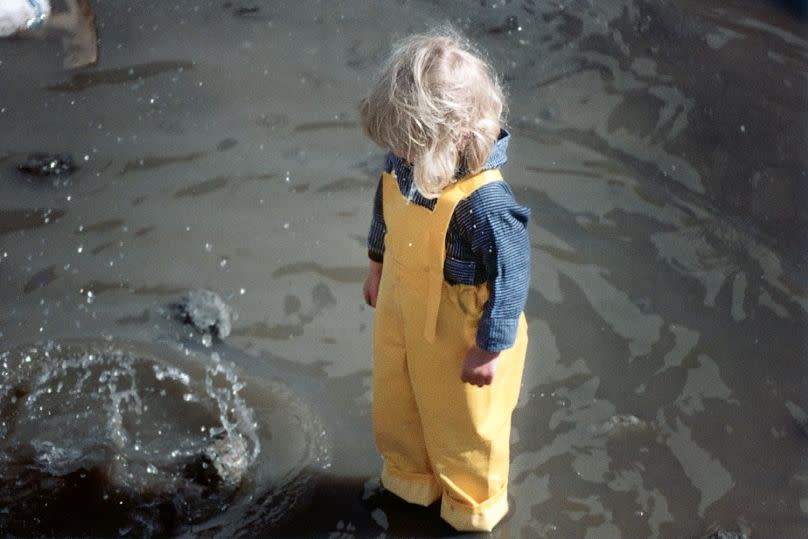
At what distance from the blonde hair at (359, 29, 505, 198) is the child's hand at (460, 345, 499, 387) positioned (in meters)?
0.40

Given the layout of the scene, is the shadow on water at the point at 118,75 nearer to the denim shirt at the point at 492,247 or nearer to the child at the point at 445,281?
the child at the point at 445,281

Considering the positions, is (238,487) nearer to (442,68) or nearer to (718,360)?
(442,68)

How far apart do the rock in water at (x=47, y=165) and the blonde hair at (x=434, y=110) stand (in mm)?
2091

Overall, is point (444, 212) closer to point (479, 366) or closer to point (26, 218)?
point (479, 366)

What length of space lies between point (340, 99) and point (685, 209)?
4.82 feet

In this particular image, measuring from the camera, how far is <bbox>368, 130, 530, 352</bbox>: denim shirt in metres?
2.25

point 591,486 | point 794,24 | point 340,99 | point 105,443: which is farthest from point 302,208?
point 794,24

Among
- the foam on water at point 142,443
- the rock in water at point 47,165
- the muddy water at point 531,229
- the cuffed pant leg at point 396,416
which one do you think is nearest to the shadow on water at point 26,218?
the muddy water at point 531,229

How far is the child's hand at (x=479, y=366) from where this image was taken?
7.84 feet

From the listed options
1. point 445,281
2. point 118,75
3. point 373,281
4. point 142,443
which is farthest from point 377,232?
point 118,75

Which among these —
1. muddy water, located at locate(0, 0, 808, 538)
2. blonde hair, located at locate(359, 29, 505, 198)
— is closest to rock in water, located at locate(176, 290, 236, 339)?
muddy water, located at locate(0, 0, 808, 538)

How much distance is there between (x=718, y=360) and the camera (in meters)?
3.33

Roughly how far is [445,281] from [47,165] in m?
2.17

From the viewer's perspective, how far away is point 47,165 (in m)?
3.96
